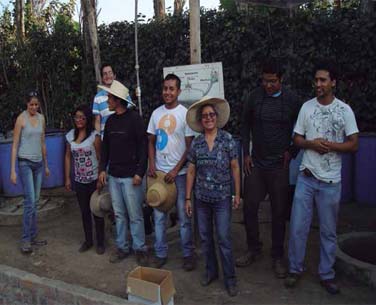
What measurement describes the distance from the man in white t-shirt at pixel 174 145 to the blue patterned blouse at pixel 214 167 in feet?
1.39

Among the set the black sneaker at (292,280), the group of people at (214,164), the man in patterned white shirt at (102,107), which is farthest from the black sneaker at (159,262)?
the man in patterned white shirt at (102,107)

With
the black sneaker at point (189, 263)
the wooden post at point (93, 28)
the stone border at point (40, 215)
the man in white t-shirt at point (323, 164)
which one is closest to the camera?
the man in white t-shirt at point (323, 164)

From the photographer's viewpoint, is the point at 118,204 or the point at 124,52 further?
the point at 124,52

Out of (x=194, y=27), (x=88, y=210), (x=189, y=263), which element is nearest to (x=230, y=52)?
(x=194, y=27)

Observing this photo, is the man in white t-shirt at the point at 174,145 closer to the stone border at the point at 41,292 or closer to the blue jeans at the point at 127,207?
the blue jeans at the point at 127,207

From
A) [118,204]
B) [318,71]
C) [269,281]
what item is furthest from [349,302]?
[118,204]

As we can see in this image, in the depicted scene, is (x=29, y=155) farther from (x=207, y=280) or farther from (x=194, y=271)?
(x=207, y=280)

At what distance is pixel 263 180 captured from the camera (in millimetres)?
4473

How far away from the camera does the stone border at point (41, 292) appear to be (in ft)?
13.0

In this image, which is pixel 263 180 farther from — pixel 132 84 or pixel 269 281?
pixel 132 84

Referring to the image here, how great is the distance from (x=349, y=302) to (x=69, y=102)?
6.93m

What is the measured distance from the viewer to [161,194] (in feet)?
14.6

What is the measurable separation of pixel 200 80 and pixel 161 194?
1331 mm

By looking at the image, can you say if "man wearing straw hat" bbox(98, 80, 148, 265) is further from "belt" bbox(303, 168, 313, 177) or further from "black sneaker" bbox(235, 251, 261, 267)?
A: "belt" bbox(303, 168, 313, 177)
